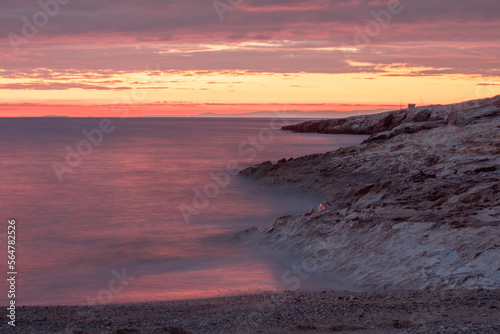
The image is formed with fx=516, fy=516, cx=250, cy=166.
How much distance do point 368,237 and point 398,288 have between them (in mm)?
2375

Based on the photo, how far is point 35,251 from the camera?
15.6m

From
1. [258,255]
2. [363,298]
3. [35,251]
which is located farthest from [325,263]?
[35,251]

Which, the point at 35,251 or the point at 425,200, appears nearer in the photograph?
the point at 425,200

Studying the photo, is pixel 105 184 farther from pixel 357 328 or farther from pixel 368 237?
pixel 357 328

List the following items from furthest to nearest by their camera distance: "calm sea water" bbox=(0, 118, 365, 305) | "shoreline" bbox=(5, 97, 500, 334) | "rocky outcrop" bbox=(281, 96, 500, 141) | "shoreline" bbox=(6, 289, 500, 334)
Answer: "rocky outcrop" bbox=(281, 96, 500, 141) → "calm sea water" bbox=(0, 118, 365, 305) → "shoreline" bbox=(5, 97, 500, 334) → "shoreline" bbox=(6, 289, 500, 334)

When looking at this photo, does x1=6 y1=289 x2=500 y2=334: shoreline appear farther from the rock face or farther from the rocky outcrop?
the rocky outcrop

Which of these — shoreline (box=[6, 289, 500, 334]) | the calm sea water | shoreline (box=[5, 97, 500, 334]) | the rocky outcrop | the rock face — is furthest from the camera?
the rocky outcrop

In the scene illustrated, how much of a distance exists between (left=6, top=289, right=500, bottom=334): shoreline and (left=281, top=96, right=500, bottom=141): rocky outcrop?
22393 millimetres

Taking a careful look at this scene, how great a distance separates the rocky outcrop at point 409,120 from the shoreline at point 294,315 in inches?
882

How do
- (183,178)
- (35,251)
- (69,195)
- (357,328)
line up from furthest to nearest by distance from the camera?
(183,178) < (69,195) < (35,251) < (357,328)

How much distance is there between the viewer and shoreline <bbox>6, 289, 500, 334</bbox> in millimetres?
7508

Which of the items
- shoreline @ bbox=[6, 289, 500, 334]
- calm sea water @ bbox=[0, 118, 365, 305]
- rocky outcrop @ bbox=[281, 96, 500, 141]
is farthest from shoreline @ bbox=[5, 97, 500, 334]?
rocky outcrop @ bbox=[281, 96, 500, 141]

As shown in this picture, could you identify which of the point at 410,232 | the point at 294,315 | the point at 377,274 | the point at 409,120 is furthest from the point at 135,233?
the point at 409,120

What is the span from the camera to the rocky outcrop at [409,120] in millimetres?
31688
